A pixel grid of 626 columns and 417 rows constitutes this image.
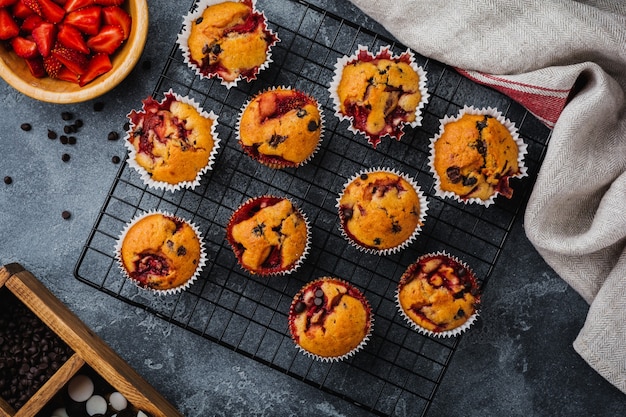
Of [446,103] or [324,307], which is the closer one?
[324,307]

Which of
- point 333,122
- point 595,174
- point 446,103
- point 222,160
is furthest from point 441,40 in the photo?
point 222,160

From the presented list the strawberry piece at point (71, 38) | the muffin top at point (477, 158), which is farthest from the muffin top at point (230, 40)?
the muffin top at point (477, 158)

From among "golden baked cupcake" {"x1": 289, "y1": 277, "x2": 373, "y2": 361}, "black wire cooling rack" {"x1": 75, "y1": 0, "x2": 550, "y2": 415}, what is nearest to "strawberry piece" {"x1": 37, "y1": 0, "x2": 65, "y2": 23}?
"black wire cooling rack" {"x1": 75, "y1": 0, "x2": 550, "y2": 415}

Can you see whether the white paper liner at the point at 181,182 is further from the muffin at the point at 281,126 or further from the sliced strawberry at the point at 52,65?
the sliced strawberry at the point at 52,65

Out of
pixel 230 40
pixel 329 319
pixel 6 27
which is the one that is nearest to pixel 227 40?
pixel 230 40

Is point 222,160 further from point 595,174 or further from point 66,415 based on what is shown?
point 595,174

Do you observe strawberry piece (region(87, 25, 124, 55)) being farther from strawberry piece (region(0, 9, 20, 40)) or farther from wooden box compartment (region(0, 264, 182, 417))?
wooden box compartment (region(0, 264, 182, 417))
